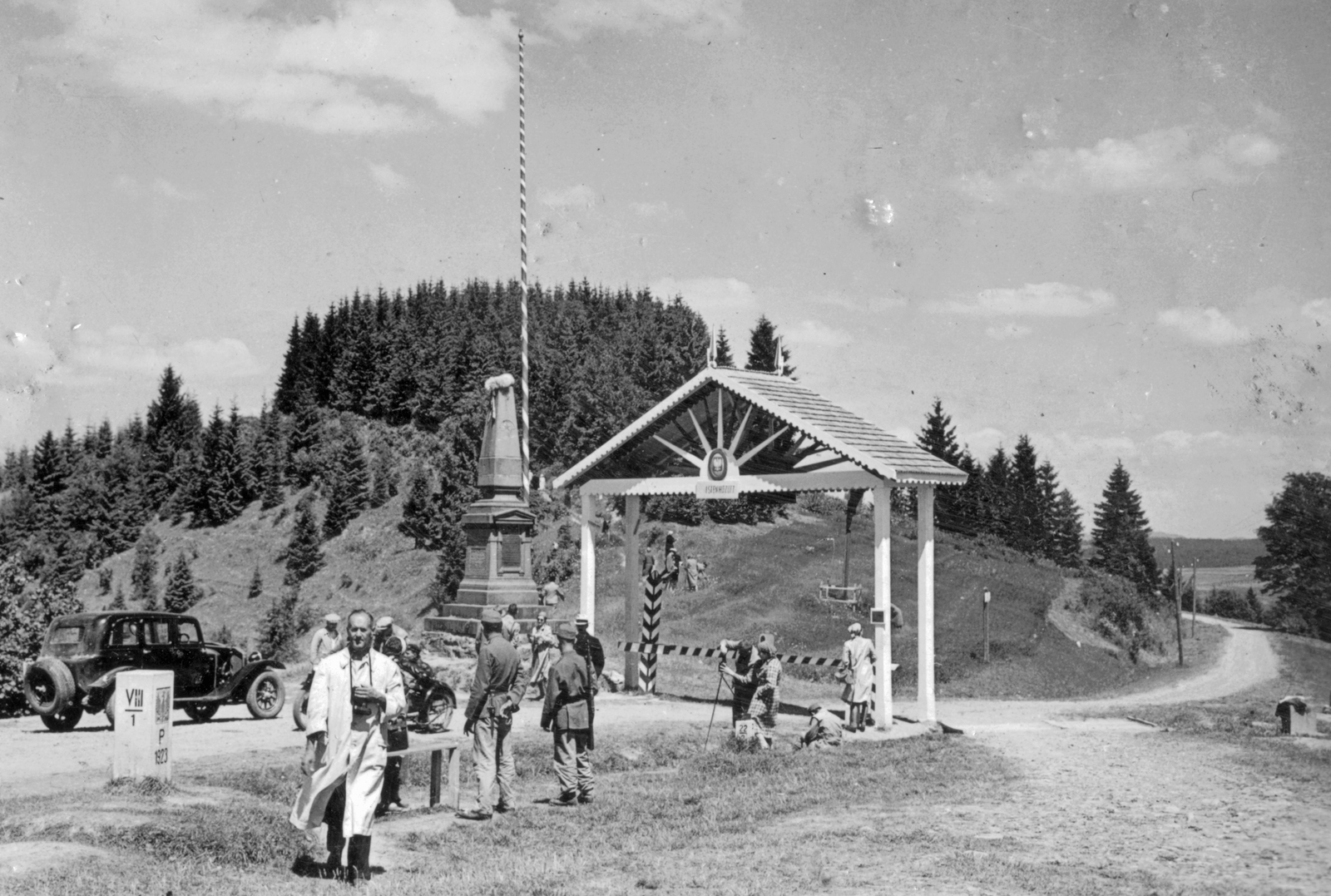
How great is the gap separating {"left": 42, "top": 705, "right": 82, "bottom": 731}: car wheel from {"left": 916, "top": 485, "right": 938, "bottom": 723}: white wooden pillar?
11.5 metres

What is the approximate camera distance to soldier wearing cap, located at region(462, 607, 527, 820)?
38.2ft

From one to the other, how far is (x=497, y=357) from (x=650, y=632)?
82.6 meters

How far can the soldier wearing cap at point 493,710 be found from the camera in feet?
38.2

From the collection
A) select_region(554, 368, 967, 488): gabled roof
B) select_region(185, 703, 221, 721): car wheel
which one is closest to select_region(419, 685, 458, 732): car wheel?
select_region(185, 703, 221, 721): car wheel

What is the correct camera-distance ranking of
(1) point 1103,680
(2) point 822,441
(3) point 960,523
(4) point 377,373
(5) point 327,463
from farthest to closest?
(4) point 377,373 < (5) point 327,463 < (3) point 960,523 < (1) point 1103,680 < (2) point 822,441

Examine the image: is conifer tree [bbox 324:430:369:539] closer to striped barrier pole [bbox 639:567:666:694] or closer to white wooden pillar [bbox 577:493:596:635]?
striped barrier pole [bbox 639:567:666:694]

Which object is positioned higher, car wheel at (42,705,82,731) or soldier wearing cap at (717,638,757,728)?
soldier wearing cap at (717,638,757,728)

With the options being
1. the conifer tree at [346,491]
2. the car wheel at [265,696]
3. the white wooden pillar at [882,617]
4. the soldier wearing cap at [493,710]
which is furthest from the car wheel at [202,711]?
the conifer tree at [346,491]

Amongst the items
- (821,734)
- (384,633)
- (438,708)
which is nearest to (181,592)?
(438,708)

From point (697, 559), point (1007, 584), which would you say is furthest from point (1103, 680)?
point (697, 559)

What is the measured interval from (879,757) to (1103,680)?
23.4 m

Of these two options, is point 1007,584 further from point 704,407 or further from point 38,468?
point 38,468

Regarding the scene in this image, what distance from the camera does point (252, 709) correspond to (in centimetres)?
1827

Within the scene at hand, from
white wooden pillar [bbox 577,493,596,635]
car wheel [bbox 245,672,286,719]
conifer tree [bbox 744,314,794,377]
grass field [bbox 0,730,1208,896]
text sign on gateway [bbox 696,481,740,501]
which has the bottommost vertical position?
grass field [bbox 0,730,1208,896]
